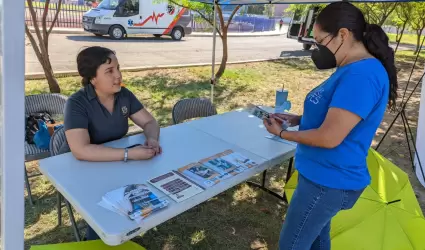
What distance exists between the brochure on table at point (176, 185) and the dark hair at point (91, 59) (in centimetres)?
78

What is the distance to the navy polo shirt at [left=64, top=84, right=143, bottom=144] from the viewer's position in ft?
6.00

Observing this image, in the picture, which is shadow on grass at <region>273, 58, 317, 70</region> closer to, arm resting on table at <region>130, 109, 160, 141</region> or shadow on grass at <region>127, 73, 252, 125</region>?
shadow on grass at <region>127, 73, 252, 125</region>

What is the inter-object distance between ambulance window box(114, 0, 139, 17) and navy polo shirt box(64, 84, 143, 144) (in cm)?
1173

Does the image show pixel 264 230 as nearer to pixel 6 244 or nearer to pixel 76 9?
pixel 6 244

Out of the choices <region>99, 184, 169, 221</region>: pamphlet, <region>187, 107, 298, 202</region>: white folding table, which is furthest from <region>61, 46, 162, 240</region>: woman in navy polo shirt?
<region>187, 107, 298, 202</region>: white folding table

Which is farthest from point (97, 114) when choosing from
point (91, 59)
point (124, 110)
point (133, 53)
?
point (133, 53)

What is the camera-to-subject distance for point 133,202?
1.39 metres

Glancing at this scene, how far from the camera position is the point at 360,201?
1.88m

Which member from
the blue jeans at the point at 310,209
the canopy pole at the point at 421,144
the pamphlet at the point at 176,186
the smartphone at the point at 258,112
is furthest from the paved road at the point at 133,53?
the blue jeans at the point at 310,209

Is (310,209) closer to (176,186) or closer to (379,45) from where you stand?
(176,186)

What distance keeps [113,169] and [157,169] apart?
0.23 m

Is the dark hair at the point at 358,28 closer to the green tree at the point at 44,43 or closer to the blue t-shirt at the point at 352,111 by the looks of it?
the blue t-shirt at the point at 352,111

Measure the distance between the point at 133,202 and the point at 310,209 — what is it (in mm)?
758

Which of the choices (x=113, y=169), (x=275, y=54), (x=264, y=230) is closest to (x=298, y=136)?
(x=113, y=169)
